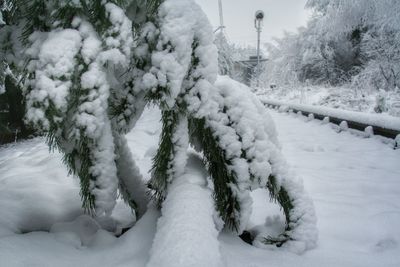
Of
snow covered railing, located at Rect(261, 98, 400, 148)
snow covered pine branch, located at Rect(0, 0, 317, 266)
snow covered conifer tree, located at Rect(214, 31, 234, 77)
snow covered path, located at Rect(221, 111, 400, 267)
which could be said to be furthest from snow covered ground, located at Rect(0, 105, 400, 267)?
snow covered conifer tree, located at Rect(214, 31, 234, 77)

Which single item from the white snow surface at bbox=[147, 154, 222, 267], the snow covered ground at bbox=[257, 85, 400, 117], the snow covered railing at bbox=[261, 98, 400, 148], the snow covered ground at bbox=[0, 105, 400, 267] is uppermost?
the white snow surface at bbox=[147, 154, 222, 267]

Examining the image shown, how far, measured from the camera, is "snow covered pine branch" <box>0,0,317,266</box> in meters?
1.02

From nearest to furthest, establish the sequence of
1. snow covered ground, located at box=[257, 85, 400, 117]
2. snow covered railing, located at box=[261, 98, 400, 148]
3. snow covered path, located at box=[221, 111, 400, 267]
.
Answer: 1. snow covered path, located at box=[221, 111, 400, 267]
2. snow covered railing, located at box=[261, 98, 400, 148]
3. snow covered ground, located at box=[257, 85, 400, 117]

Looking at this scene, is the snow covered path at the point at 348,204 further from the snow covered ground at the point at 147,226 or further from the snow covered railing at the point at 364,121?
the snow covered railing at the point at 364,121

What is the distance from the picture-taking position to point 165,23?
1.14 metres

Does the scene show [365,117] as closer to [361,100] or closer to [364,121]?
[364,121]

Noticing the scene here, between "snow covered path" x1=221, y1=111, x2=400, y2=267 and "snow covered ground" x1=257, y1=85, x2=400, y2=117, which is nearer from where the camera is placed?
"snow covered path" x1=221, y1=111, x2=400, y2=267

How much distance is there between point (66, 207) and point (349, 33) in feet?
59.8

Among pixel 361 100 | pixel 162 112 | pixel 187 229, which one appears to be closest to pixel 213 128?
pixel 162 112

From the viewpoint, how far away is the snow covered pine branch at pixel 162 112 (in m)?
1.02

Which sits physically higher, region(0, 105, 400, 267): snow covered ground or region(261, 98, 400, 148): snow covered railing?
region(0, 105, 400, 267): snow covered ground

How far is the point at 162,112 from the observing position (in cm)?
130

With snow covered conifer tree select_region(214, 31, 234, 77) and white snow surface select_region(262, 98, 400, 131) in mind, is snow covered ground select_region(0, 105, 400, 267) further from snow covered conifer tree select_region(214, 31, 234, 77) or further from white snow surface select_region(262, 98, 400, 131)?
snow covered conifer tree select_region(214, 31, 234, 77)

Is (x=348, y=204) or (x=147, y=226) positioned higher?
(x=147, y=226)
